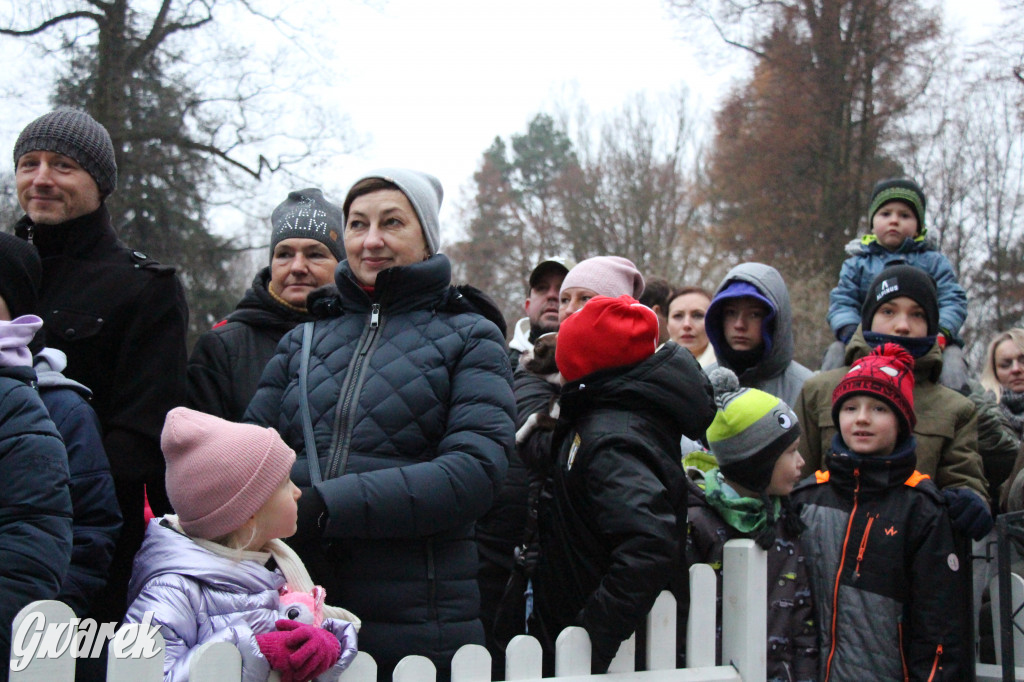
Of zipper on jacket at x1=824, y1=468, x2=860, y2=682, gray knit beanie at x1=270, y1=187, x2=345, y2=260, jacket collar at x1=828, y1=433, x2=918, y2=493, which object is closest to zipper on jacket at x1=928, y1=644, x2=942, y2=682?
zipper on jacket at x1=824, y1=468, x2=860, y2=682

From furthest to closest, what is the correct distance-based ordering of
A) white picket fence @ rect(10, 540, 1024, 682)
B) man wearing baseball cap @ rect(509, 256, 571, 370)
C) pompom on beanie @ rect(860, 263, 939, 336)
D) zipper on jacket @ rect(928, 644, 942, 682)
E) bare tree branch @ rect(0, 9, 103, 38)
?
1. bare tree branch @ rect(0, 9, 103, 38)
2. man wearing baseball cap @ rect(509, 256, 571, 370)
3. pompom on beanie @ rect(860, 263, 939, 336)
4. zipper on jacket @ rect(928, 644, 942, 682)
5. white picket fence @ rect(10, 540, 1024, 682)

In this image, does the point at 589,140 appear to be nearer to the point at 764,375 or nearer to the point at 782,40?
the point at 782,40

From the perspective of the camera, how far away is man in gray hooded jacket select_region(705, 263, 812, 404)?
13.8 ft

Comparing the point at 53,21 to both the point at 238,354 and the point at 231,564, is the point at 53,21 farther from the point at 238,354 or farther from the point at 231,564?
the point at 231,564

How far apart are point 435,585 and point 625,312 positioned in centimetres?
98

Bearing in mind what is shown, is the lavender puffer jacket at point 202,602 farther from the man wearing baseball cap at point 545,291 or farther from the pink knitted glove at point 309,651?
the man wearing baseball cap at point 545,291

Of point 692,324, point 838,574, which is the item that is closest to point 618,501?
point 838,574

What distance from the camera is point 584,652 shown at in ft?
8.25

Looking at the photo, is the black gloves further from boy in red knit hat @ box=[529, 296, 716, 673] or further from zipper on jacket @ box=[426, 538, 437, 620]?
zipper on jacket @ box=[426, 538, 437, 620]

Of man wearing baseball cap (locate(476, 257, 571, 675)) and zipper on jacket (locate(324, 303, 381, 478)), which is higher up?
zipper on jacket (locate(324, 303, 381, 478))

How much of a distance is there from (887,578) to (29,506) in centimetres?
256

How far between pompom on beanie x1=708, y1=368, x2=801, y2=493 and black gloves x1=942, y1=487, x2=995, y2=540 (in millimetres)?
583

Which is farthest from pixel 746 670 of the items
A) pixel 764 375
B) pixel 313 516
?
pixel 764 375

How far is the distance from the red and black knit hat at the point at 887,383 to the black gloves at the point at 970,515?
12.5 inches
